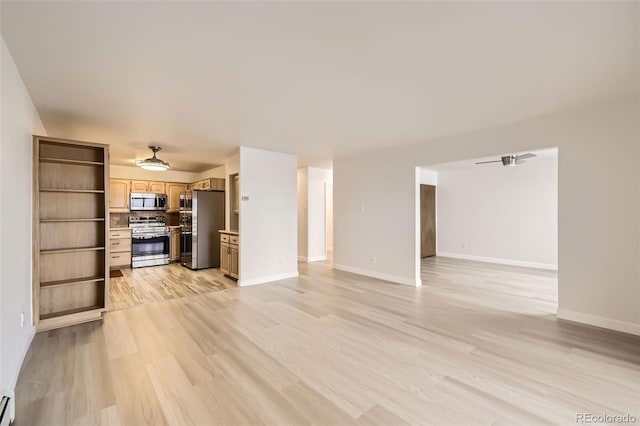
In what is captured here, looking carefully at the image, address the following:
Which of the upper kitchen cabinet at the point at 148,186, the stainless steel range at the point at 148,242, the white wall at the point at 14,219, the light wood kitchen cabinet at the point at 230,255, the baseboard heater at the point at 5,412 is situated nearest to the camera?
the baseboard heater at the point at 5,412

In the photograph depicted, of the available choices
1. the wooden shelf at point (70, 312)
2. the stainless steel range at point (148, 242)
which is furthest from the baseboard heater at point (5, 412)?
the stainless steel range at point (148, 242)

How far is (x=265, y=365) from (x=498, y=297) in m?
3.64

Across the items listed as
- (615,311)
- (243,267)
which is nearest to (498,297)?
(615,311)

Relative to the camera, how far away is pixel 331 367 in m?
2.30

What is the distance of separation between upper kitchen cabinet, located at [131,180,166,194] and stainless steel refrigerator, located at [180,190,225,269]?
3.61ft

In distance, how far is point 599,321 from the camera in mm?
3057

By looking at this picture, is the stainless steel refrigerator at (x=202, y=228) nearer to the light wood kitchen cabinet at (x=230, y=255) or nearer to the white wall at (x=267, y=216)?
the light wood kitchen cabinet at (x=230, y=255)

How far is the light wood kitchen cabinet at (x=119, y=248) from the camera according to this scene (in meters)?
6.33

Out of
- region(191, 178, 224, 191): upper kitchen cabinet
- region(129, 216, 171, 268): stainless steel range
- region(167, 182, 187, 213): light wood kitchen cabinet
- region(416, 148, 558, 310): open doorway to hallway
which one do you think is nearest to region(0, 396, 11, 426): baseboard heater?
region(416, 148, 558, 310): open doorway to hallway

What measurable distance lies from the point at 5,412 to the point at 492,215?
8398 millimetres

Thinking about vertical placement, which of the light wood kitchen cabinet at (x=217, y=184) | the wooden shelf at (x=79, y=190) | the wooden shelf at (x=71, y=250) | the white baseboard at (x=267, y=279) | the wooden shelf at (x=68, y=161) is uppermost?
the light wood kitchen cabinet at (x=217, y=184)

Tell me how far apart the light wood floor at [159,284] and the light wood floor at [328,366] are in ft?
1.52

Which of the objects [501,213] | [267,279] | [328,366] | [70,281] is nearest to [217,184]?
[267,279]

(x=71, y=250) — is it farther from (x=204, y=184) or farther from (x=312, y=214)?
(x=312, y=214)
